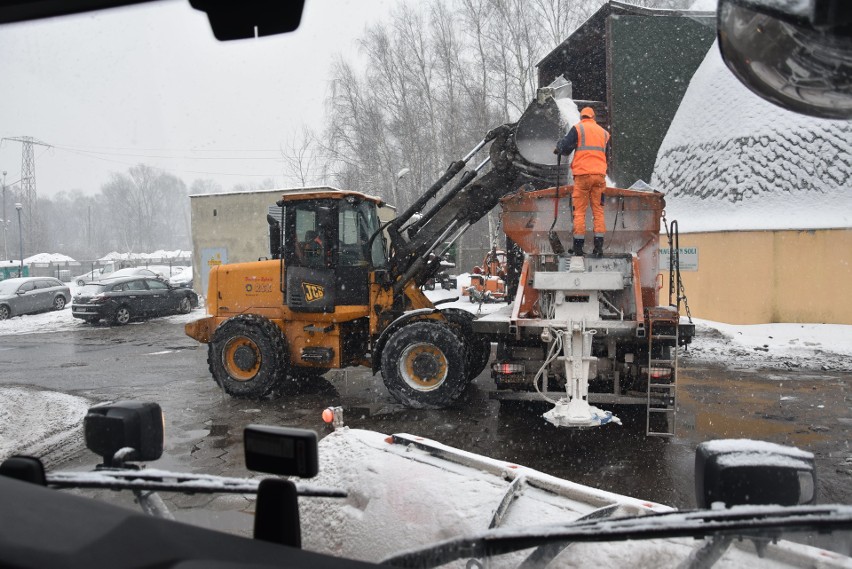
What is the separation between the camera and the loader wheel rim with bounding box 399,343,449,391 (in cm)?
770

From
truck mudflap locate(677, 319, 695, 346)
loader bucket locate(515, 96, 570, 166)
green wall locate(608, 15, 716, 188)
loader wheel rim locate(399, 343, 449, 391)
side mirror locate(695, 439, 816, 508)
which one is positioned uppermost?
green wall locate(608, 15, 716, 188)

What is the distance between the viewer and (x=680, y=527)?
129 cm

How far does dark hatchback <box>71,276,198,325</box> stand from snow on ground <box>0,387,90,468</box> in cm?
1003

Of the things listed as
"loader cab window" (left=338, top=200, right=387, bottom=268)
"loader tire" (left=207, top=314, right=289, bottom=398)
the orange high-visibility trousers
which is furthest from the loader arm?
"loader tire" (left=207, top=314, right=289, bottom=398)

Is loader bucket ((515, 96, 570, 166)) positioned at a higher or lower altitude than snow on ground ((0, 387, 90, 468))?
higher

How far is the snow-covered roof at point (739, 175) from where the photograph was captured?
23.5ft

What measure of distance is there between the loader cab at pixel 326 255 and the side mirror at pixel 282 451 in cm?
666

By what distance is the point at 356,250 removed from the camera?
843cm

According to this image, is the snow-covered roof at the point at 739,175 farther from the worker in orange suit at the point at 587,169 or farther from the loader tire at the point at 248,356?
the loader tire at the point at 248,356

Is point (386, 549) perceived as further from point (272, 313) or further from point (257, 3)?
point (272, 313)

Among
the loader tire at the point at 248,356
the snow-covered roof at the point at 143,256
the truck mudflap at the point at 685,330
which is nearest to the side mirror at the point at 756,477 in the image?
the truck mudflap at the point at 685,330

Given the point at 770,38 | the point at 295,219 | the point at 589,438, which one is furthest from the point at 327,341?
the point at 770,38

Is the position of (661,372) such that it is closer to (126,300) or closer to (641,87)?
(641,87)

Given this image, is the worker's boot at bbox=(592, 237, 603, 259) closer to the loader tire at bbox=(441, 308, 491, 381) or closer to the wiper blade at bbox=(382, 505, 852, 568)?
the loader tire at bbox=(441, 308, 491, 381)
